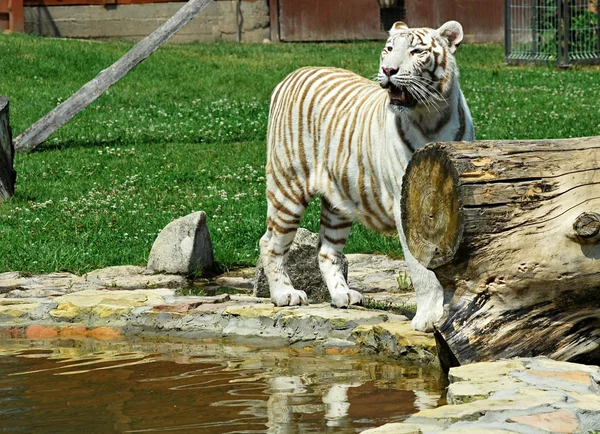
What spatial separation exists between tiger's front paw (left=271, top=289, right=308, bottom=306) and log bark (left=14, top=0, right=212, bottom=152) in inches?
331

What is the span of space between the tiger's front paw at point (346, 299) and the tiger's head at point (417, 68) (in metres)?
1.36

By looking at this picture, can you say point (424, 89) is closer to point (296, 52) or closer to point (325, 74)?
point (325, 74)

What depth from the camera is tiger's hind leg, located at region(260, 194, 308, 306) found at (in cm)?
748

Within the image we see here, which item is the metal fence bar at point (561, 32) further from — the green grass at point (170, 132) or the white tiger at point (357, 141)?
the white tiger at point (357, 141)

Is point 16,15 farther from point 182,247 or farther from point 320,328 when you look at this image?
point 320,328

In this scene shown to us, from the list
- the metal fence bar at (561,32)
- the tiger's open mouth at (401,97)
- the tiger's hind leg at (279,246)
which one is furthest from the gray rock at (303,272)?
the metal fence bar at (561,32)

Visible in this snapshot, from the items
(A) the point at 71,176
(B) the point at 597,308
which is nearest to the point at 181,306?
(B) the point at 597,308

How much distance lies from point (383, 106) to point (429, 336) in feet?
4.54

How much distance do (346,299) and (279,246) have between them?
0.61 metres

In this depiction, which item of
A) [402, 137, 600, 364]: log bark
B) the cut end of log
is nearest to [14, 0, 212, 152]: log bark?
the cut end of log

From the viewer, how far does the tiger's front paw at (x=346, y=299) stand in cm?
728

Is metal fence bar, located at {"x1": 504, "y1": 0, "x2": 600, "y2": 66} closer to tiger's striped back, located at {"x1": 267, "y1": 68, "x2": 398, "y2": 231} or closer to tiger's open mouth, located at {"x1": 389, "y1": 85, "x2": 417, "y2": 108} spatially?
tiger's striped back, located at {"x1": 267, "y1": 68, "x2": 398, "y2": 231}

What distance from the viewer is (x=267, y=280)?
26.0 ft

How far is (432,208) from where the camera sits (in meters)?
5.79
